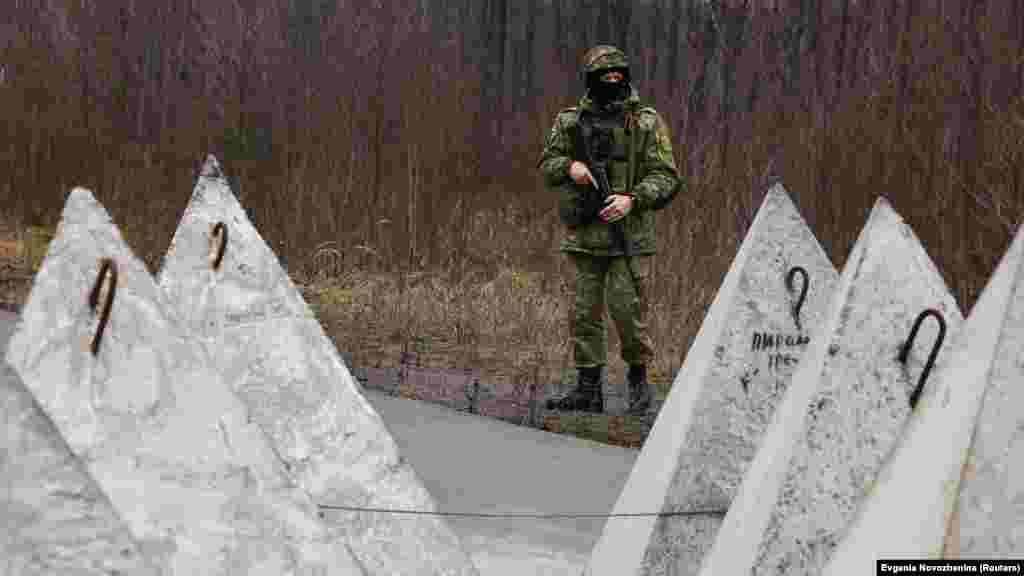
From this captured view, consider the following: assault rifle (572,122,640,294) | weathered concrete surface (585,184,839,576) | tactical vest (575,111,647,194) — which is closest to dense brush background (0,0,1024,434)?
tactical vest (575,111,647,194)

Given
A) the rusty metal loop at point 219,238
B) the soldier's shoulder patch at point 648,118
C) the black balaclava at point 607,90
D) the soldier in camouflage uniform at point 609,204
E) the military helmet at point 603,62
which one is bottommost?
the soldier in camouflage uniform at point 609,204

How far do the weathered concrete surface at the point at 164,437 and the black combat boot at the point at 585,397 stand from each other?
664cm

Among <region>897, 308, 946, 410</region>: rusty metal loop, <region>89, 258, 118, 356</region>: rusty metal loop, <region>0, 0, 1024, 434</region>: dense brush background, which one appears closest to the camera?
<region>89, 258, 118, 356</region>: rusty metal loop

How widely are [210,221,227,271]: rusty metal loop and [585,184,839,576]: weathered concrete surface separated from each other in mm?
1116

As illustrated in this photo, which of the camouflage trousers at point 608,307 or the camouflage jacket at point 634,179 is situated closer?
the camouflage jacket at point 634,179

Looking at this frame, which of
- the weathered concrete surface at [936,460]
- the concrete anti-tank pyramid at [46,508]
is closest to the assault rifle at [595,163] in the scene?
the weathered concrete surface at [936,460]

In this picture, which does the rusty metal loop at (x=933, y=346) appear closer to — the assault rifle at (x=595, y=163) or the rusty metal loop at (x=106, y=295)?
the rusty metal loop at (x=106, y=295)

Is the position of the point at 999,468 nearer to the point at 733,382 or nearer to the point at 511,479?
the point at 733,382

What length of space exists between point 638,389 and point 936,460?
761 cm

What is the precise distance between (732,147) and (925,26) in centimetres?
182

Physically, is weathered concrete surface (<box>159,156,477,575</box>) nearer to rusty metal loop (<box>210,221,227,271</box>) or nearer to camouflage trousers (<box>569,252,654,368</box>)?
rusty metal loop (<box>210,221,227,271</box>)

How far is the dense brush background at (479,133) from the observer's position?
377 inches

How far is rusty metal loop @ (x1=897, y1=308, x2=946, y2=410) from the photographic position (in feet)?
13.6

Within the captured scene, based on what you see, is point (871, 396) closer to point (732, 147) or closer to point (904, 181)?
point (904, 181)
